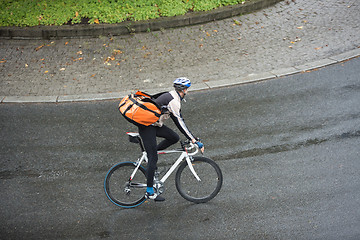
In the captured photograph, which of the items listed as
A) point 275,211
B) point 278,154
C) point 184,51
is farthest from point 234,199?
point 184,51

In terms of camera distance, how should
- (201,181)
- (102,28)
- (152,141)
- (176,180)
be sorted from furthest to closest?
(102,28) → (201,181) → (176,180) → (152,141)

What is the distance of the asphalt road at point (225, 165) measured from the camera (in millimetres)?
5812

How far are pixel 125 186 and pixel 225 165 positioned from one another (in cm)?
187

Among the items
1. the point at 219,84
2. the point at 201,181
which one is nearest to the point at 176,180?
the point at 201,181

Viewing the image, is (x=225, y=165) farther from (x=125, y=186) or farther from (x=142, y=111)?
(x=142, y=111)

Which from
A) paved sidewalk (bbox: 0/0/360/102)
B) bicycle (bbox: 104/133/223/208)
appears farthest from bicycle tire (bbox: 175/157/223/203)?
paved sidewalk (bbox: 0/0/360/102)

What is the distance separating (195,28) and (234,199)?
7.29 meters

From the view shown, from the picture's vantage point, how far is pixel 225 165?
7.03 m

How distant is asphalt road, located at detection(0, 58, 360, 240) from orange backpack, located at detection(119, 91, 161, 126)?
159 centimetres

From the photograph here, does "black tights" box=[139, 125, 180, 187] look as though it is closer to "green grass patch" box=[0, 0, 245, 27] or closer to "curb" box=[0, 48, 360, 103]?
"curb" box=[0, 48, 360, 103]

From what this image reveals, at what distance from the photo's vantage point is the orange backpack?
17.7 ft

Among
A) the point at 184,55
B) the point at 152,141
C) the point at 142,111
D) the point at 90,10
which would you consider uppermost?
the point at 142,111

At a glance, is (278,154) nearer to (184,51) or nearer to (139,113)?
(139,113)

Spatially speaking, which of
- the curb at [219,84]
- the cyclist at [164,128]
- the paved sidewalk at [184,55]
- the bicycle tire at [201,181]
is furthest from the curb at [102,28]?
the bicycle tire at [201,181]
